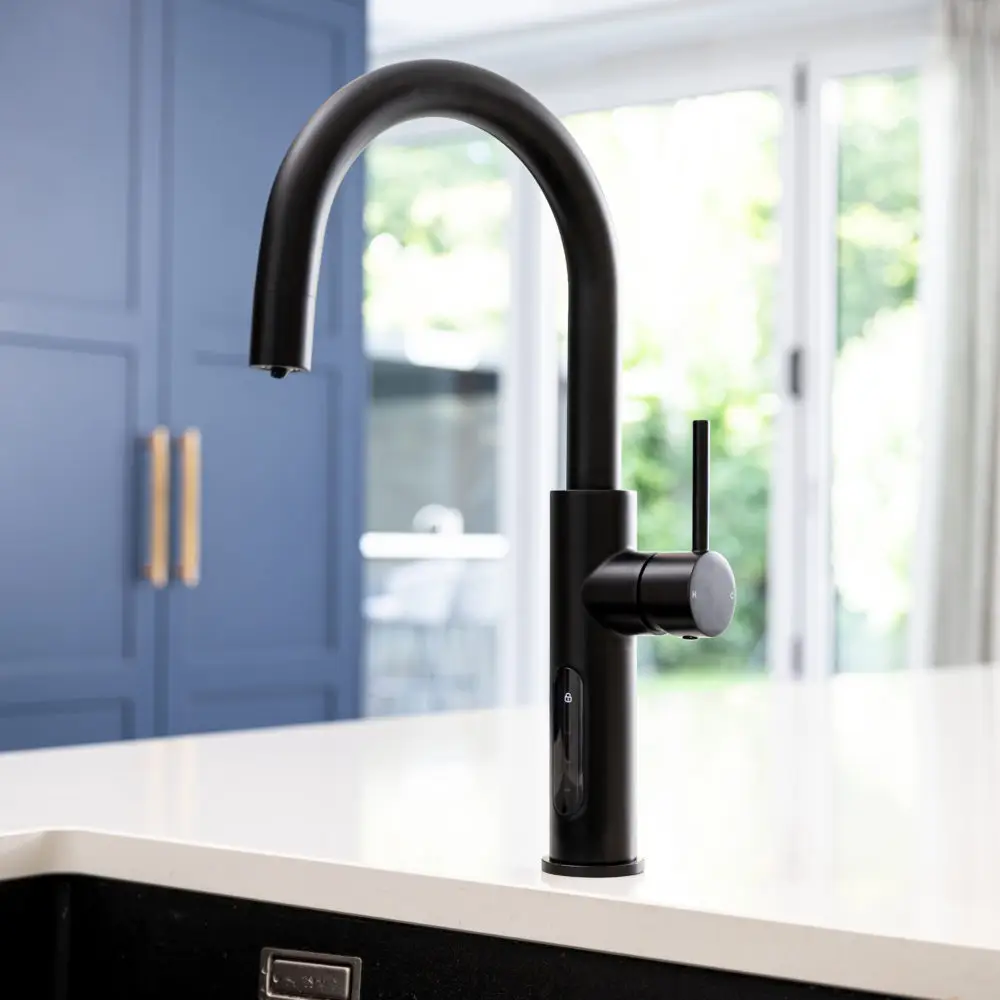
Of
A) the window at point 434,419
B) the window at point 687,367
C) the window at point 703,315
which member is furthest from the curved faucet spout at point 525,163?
the window at point 434,419

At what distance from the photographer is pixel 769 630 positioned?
4520 mm

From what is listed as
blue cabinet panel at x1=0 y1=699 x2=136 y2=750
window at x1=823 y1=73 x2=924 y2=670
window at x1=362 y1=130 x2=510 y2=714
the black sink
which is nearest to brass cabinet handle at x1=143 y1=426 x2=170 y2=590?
blue cabinet panel at x1=0 y1=699 x2=136 y2=750

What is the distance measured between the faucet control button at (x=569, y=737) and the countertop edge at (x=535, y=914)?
0.05 m

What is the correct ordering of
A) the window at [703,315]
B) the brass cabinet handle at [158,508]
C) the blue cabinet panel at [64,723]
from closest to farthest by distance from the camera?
the blue cabinet panel at [64,723] → the brass cabinet handle at [158,508] → the window at [703,315]

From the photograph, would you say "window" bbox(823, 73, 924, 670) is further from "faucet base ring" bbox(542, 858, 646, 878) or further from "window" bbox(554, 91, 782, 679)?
"faucet base ring" bbox(542, 858, 646, 878)

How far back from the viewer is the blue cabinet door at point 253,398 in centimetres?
338

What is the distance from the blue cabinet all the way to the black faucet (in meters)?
2.57

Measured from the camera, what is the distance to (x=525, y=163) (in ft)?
2.29

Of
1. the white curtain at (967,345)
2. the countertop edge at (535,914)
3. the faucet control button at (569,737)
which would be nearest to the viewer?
the countertop edge at (535,914)

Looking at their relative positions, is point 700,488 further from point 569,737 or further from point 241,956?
point 241,956

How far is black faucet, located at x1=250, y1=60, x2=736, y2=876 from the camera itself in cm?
65

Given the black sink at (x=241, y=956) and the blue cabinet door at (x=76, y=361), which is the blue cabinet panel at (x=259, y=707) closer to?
the blue cabinet door at (x=76, y=361)

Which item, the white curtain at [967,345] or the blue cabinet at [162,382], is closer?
the blue cabinet at [162,382]

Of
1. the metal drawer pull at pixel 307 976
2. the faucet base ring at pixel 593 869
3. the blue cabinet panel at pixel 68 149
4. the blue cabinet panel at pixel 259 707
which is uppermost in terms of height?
the blue cabinet panel at pixel 68 149
